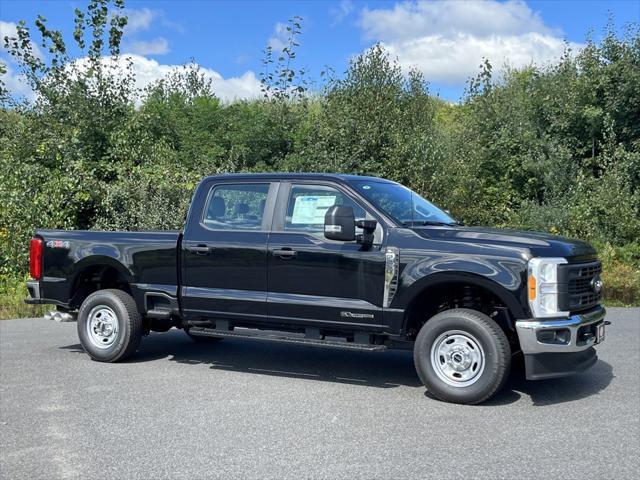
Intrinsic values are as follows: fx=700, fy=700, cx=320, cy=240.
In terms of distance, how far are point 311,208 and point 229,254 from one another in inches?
38.8

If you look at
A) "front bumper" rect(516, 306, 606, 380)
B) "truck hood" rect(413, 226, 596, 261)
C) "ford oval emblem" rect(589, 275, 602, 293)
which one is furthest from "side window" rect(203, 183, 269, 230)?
"ford oval emblem" rect(589, 275, 602, 293)

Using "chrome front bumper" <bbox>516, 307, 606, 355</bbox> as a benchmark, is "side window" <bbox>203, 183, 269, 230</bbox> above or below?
above

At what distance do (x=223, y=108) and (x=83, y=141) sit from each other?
8.14 metres

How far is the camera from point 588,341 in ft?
20.7

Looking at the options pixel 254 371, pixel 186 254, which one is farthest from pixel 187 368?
pixel 186 254

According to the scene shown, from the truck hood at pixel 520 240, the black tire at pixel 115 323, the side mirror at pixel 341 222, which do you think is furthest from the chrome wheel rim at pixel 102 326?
the truck hood at pixel 520 240

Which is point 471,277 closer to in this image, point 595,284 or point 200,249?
point 595,284

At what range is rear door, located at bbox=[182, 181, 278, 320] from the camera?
716 centimetres

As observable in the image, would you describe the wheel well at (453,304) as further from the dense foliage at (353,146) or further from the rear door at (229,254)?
the dense foliage at (353,146)

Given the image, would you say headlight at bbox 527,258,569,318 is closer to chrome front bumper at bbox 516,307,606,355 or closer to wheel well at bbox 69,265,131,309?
chrome front bumper at bbox 516,307,606,355

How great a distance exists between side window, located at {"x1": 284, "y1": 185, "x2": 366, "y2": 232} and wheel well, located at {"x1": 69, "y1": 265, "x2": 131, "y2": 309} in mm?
2276

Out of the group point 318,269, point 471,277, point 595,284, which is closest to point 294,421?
point 318,269

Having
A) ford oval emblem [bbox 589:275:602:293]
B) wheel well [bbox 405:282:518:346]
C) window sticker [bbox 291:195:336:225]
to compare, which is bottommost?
wheel well [bbox 405:282:518:346]

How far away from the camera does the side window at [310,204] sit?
277 inches
